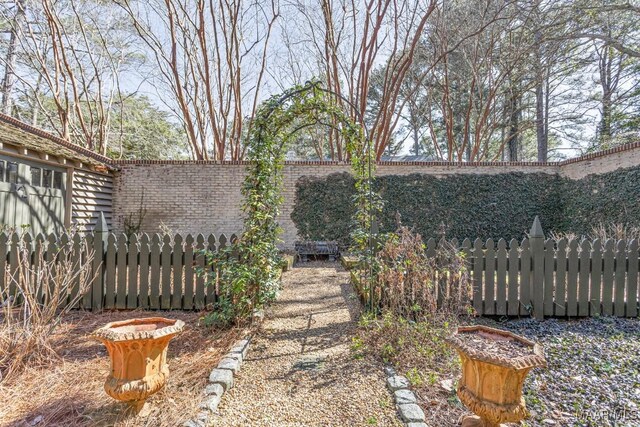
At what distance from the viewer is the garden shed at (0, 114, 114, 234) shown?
5.58 meters

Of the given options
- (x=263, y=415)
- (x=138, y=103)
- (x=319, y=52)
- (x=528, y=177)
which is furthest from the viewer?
(x=138, y=103)

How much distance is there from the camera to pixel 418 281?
3264mm

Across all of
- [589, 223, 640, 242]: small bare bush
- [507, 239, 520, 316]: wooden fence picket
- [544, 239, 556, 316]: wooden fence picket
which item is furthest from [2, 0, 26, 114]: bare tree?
[589, 223, 640, 242]: small bare bush

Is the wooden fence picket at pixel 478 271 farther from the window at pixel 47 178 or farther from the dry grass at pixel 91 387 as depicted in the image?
the window at pixel 47 178

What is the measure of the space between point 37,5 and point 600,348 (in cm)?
1528

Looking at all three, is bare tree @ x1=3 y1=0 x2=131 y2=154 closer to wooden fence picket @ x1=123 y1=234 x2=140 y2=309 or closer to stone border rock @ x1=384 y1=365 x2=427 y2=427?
wooden fence picket @ x1=123 y1=234 x2=140 y2=309

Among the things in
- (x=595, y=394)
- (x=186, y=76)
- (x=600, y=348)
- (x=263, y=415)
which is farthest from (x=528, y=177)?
(x=186, y=76)

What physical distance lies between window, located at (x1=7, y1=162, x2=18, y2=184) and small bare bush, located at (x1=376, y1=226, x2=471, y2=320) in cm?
671

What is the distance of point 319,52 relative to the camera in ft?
38.0

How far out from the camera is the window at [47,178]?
648 cm

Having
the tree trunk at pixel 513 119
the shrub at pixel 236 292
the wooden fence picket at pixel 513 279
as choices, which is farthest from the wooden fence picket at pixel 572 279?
the tree trunk at pixel 513 119

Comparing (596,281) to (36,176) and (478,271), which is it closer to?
(478,271)

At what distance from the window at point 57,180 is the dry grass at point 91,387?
5.19m

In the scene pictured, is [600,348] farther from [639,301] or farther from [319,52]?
[319,52]
